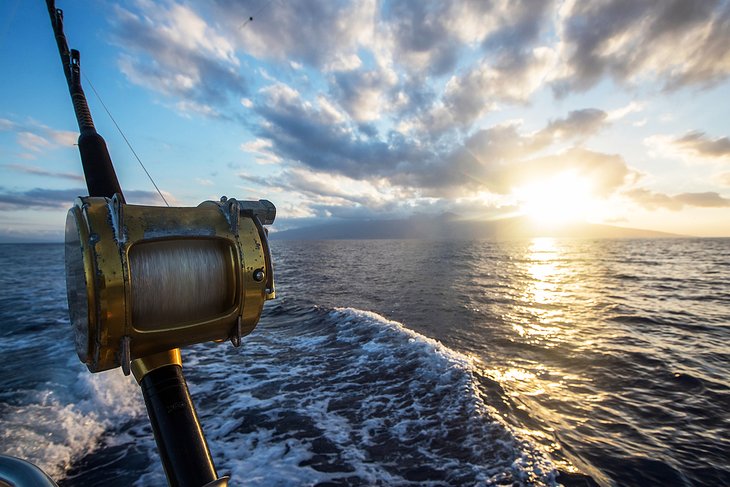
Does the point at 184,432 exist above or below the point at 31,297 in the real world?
above

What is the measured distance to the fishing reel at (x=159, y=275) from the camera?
5.35ft

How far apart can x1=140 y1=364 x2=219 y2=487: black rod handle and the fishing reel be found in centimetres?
23

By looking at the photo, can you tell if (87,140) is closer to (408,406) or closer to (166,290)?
(166,290)

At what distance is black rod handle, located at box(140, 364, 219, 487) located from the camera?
1732 mm

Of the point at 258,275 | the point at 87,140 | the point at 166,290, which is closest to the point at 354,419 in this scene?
the point at 258,275

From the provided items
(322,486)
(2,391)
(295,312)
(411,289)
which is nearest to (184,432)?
(322,486)

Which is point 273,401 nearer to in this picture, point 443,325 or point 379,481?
point 379,481

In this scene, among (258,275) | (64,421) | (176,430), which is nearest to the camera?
(176,430)

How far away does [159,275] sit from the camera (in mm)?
1899

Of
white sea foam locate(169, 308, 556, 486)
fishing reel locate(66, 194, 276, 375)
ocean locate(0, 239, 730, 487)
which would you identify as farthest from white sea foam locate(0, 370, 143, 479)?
fishing reel locate(66, 194, 276, 375)

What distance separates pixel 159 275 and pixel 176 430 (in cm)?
85

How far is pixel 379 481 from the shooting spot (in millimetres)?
4316

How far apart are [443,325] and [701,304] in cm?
1386

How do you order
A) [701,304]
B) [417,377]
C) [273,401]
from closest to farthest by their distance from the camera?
[273,401], [417,377], [701,304]
